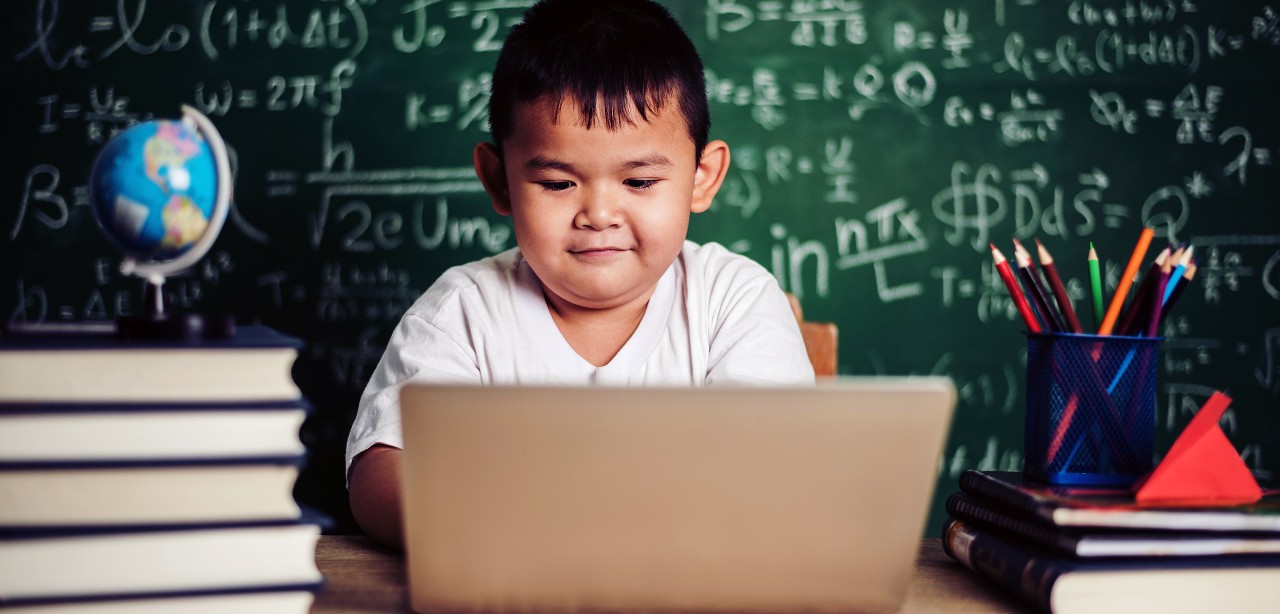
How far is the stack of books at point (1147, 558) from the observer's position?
0.68 meters

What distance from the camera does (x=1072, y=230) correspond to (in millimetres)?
2139

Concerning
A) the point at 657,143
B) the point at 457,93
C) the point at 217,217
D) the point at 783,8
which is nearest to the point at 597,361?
the point at 657,143

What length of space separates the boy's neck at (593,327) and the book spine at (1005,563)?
62 cm

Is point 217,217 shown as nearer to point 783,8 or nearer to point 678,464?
point 678,464

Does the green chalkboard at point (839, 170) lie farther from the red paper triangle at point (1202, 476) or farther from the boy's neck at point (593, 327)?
the red paper triangle at point (1202, 476)

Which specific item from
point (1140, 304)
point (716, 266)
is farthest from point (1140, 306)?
point (716, 266)

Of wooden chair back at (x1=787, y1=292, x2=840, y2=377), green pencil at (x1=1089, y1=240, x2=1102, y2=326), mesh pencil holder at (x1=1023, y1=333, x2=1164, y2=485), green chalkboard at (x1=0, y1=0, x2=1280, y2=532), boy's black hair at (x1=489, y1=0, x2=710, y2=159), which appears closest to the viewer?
mesh pencil holder at (x1=1023, y1=333, x2=1164, y2=485)

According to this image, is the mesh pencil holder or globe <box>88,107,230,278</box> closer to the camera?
globe <box>88,107,230,278</box>

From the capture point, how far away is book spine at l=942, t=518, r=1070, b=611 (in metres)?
0.69

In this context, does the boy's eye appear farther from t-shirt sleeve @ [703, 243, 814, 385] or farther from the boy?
t-shirt sleeve @ [703, 243, 814, 385]

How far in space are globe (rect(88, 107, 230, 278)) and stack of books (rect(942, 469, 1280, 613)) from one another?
2.11 feet

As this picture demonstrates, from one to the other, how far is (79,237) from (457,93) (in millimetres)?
869

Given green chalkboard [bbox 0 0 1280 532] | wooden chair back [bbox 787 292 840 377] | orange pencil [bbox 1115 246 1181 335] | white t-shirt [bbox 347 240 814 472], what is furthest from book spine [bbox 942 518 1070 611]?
green chalkboard [bbox 0 0 1280 532]

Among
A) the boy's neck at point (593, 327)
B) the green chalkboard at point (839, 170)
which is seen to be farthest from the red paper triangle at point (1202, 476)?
the green chalkboard at point (839, 170)
